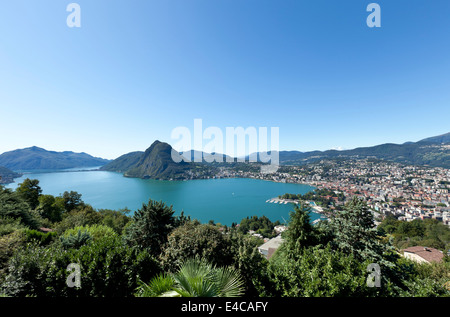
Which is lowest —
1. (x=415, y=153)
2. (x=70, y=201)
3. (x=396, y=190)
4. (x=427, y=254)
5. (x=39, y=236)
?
(x=396, y=190)

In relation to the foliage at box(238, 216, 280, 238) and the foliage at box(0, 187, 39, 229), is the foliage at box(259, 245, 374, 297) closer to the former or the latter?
the foliage at box(0, 187, 39, 229)

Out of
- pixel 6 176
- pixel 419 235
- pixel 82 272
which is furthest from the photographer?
pixel 6 176

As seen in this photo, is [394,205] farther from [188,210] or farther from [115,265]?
[115,265]

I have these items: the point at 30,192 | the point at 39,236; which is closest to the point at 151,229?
the point at 39,236

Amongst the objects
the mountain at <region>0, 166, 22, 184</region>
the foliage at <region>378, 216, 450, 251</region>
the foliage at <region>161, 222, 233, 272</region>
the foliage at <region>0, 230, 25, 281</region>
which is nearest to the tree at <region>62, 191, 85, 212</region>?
the foliage at <region>0, 230, 25, 281</region>

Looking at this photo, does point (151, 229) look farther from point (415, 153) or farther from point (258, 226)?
point (415, 153)

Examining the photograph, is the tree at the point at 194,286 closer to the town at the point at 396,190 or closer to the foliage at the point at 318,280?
the foliage at the point at 318,280

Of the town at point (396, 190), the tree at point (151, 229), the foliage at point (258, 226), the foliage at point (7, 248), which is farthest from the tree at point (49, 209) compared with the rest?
the town at point (396, 190)

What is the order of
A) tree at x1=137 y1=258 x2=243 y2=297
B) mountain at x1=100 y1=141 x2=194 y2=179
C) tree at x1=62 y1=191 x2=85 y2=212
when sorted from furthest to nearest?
1. mountain at x1=100 y1=141 x2=194 y2=179
2. tree at x1=62 y1=191 x2=85 y2=212
3. tree at x1=137 y1=258 x2=243 y2=297
